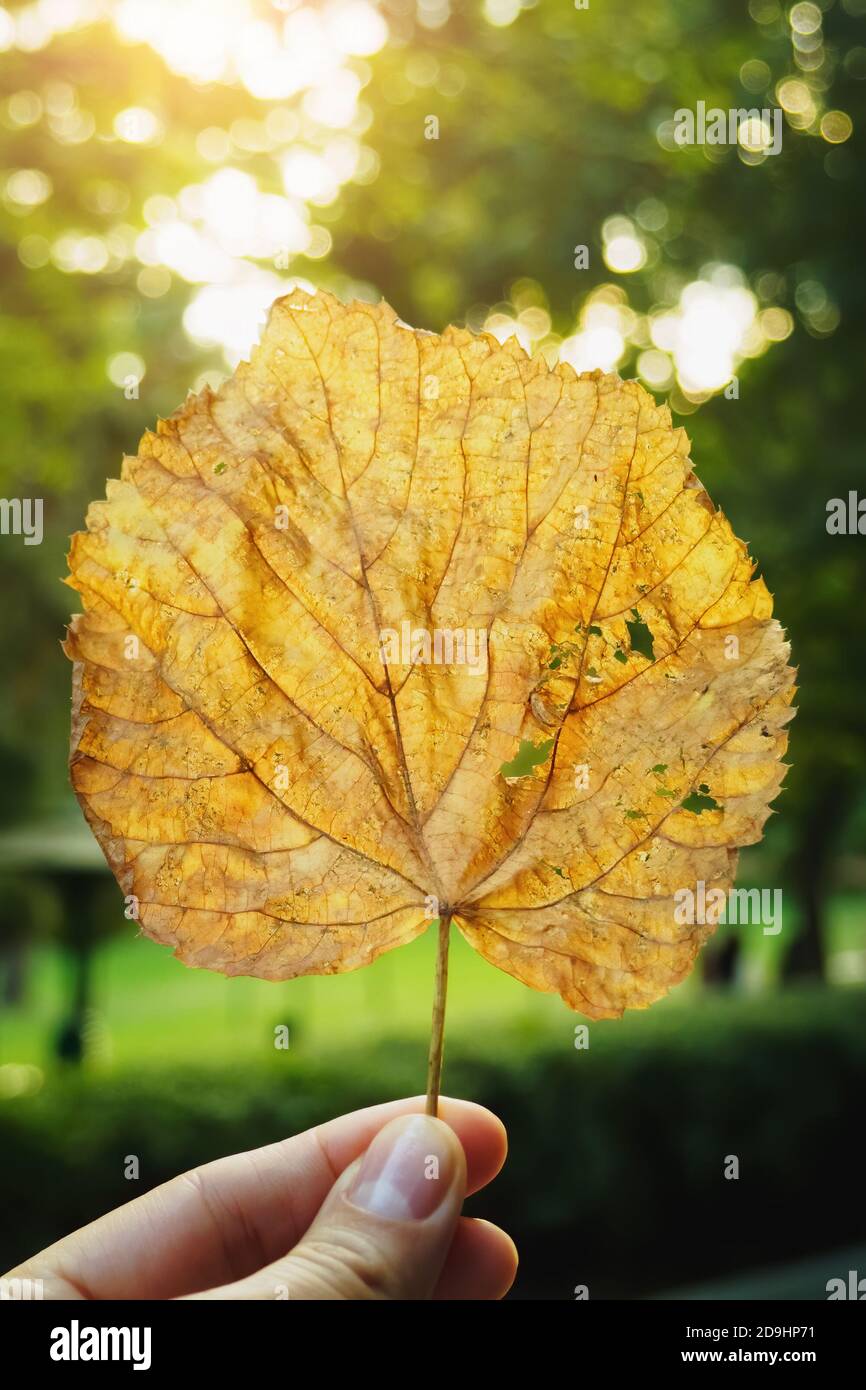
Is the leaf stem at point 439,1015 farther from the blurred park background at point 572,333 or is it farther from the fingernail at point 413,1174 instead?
the blurred park background at point 572,333

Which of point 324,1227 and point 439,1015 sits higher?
point 439,1015

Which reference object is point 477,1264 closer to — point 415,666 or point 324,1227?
point 324,1227

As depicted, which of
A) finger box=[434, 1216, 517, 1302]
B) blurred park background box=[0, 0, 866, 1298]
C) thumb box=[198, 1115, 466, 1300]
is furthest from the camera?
blurred park background box=[0, 0, 866, 1298]

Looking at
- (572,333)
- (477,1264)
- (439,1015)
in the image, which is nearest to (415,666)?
(439,1015)

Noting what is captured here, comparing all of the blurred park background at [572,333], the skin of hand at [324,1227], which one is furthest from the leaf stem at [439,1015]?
the blurred park background at [572,333]

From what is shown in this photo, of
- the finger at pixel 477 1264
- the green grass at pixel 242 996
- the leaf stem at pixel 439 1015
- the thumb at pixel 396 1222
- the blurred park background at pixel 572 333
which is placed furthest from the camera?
the green grass at pixel 242 996

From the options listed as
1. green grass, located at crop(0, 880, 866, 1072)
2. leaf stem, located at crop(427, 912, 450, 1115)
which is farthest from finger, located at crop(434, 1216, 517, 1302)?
green grass, located at crop(0, 880, 866, 1072)

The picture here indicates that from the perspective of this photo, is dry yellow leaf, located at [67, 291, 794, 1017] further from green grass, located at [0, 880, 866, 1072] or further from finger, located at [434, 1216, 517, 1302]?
green grass, located at [0, 880, 866, 1072]
